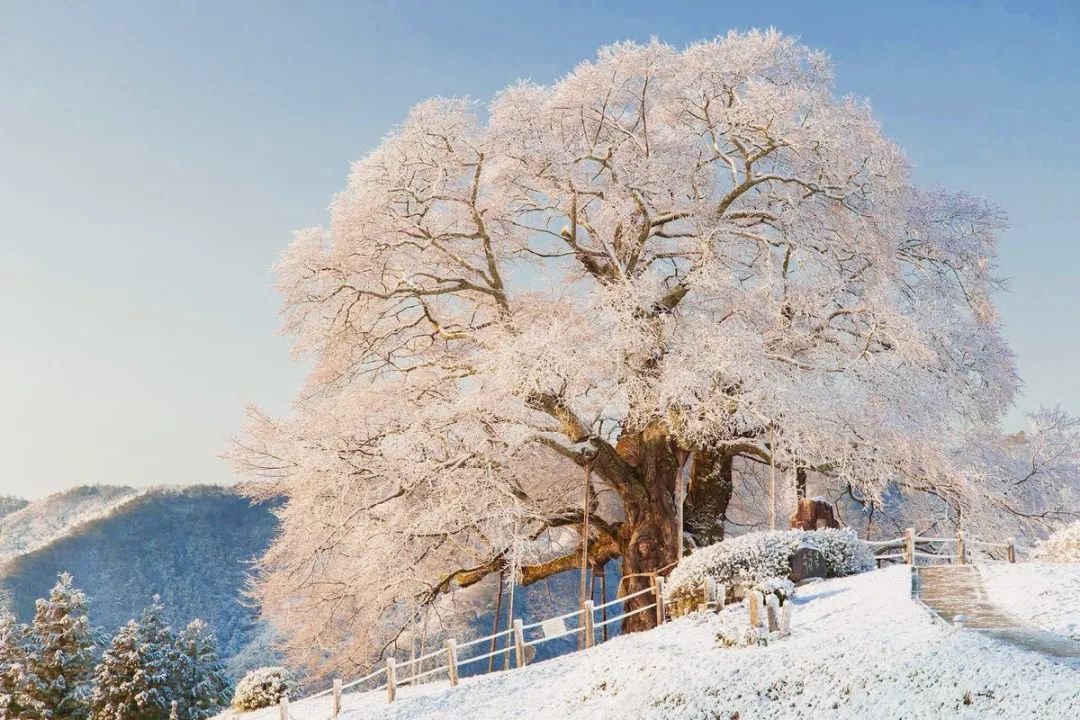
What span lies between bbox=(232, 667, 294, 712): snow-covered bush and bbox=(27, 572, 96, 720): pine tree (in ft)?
33.3

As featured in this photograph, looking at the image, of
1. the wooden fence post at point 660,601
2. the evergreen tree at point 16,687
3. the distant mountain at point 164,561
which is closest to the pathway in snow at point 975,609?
the wooden fence post at point 660,601

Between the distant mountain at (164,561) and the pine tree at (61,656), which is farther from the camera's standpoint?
the distant mountain at (164,561)

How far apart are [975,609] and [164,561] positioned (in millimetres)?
63821

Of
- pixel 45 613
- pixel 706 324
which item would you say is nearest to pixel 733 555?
pixel 706 324

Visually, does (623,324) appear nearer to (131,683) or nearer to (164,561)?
(131,683)

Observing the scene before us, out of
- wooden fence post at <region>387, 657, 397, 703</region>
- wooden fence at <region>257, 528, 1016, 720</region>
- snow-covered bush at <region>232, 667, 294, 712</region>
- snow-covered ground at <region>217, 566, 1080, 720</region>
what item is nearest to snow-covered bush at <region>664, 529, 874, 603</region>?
wooden fence at <region>257, 528, 1016, 720</region>

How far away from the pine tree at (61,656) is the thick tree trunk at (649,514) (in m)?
20.9

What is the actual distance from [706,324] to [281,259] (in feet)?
30.7

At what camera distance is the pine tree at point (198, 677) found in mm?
33281

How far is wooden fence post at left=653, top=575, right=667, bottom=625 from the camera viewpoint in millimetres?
17125

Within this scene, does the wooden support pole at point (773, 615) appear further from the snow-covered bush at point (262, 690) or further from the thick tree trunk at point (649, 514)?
the snow-covered bush at point (262, 690)

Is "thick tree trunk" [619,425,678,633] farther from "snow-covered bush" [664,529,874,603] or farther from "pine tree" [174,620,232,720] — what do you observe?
"pine tree" [174,620,232,720]

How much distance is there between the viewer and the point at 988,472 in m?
19.6

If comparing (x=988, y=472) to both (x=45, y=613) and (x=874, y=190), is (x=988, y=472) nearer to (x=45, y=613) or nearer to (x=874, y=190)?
(x=874, y=190)
